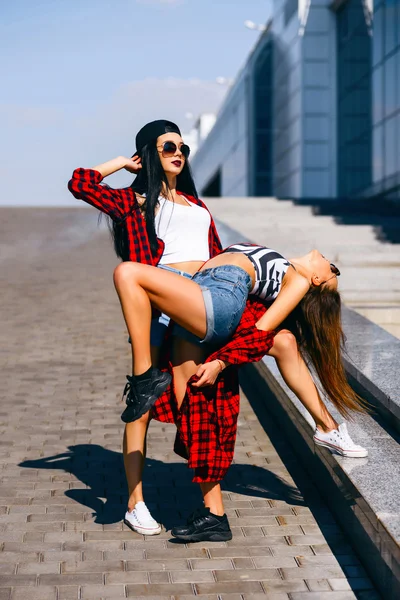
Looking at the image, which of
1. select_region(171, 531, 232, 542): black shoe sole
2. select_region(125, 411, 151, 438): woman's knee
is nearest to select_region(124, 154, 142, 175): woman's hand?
select_region(125, 411, 151, 438): woman's knee

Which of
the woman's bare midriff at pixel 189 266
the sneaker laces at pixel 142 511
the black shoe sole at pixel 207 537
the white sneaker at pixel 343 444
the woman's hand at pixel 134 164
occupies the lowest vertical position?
the black shoe sole at pixel 207 537

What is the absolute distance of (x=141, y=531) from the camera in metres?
4.19

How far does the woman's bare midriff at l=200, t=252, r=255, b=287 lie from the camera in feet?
13.3

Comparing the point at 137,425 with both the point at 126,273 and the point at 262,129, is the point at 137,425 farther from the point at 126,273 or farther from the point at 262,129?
the point at 262,129

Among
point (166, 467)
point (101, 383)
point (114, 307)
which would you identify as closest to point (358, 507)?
point (166, 467)

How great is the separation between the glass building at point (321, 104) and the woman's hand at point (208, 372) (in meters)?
20.3

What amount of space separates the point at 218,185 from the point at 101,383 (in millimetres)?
53839

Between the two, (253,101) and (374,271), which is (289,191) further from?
(374,271)

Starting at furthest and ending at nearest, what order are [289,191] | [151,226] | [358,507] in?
[289,191], [151,226], [358,507]

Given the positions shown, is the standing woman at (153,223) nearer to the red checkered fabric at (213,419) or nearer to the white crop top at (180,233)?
the white crop top at (180,233)

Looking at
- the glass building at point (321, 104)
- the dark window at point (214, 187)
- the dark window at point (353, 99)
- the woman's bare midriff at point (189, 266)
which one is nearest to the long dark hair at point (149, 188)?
the woman's bare midriff at point (189, 266)

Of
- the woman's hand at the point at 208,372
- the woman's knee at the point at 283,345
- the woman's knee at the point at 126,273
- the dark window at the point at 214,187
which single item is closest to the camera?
the woman's knee at the point at 126,273

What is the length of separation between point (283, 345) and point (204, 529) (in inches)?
36.3

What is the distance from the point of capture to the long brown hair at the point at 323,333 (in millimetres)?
4395
